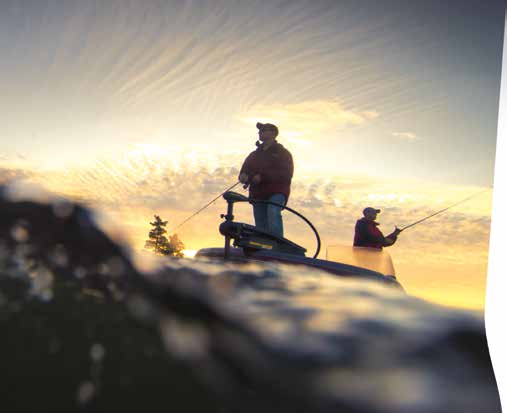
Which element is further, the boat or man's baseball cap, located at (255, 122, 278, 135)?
man's baseball cap, located at (255, 122, 278, 135)

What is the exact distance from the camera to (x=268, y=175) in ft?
13.1

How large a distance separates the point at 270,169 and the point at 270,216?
51cm

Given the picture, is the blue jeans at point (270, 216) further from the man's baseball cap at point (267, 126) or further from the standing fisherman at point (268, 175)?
the man's baseball cap at point (267, 126)

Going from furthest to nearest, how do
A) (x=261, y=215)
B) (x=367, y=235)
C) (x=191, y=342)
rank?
1. (x=367, y=235)
2. (x=261, y=215)
3. (x=191, y=342)

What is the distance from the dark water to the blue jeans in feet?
11.4

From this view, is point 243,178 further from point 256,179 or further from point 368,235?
point 368,235

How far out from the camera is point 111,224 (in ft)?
0.65

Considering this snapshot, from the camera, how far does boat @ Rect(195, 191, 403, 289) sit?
2303 mm

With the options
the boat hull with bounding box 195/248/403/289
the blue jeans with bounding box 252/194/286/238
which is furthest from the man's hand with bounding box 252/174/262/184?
the boat hull with bounding box 195/248/403/289

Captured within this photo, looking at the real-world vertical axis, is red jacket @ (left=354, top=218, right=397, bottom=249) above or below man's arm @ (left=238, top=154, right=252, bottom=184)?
below

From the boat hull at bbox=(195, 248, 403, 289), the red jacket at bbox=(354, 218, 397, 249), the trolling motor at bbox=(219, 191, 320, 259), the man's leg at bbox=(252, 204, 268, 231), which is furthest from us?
the red jacket at bbox=(354, 218, 397, 249)

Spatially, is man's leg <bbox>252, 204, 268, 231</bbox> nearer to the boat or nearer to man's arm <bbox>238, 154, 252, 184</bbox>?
man's arm <bbox>238, 154, 252, 184</bbox>

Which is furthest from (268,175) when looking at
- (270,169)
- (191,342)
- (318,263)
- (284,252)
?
(191,342)

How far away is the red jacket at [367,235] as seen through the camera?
4.57m
